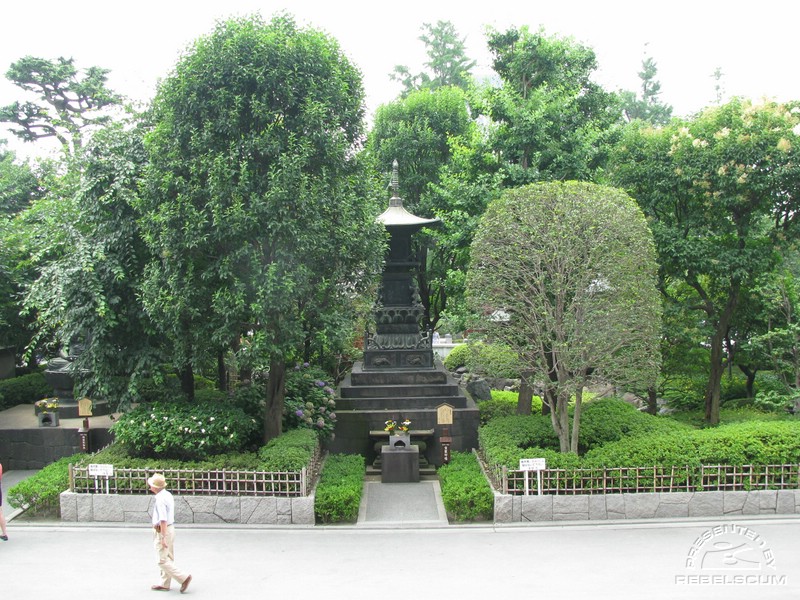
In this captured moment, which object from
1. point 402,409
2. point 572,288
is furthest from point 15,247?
point 572,288

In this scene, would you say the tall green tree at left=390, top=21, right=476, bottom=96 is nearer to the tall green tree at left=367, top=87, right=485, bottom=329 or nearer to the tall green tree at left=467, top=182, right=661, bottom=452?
the tall green tree at left=367, top=87, right=485, bottom=329

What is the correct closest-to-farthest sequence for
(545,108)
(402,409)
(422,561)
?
(422,561)
(545,108)
(402,409)

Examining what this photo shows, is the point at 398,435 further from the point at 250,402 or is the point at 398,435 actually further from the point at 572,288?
the point at 572,288

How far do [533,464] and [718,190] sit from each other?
820cm

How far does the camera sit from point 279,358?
1207 centimetres

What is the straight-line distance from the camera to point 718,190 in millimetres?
14422

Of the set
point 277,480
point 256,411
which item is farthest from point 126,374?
point 277,480

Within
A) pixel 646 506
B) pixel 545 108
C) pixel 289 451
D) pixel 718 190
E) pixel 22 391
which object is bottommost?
pixel 646 506

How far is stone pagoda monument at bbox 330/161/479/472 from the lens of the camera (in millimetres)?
14336

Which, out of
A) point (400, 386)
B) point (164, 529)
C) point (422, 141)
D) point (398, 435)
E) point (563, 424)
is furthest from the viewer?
point (422, 141)

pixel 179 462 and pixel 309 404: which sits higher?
pixel 309 404

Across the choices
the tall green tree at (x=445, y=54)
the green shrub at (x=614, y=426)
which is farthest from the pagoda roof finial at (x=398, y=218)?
the tall green tree at (x=445, y=54)

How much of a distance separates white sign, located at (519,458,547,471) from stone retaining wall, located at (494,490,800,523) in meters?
0.51

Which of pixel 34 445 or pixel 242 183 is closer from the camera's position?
pixel 242 183
